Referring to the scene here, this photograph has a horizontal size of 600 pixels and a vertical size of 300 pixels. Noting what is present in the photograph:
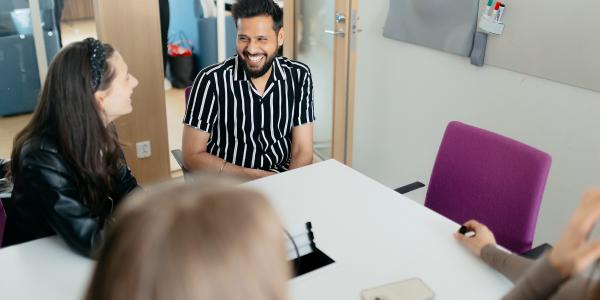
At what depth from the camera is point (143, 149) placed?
3193 mm

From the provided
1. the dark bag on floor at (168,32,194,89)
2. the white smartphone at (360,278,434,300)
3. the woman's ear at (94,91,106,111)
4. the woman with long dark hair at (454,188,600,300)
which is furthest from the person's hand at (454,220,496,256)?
the dark bag on floor at (168,32,194,89)

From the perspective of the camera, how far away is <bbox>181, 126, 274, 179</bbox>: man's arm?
2297mm

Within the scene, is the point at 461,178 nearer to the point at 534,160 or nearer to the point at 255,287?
the point at 534,160

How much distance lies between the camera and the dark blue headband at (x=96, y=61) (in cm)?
161

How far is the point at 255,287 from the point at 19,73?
347 centimetres

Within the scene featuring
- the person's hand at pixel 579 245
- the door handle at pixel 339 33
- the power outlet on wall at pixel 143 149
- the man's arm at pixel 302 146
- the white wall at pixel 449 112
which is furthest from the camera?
the power outlet on wall at pixel 143 149

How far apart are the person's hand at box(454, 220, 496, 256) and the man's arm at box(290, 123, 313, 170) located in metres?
0.97

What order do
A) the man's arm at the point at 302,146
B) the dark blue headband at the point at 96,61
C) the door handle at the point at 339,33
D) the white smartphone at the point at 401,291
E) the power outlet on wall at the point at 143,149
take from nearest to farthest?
the white smartphone at the point at 401,291 → the dark blue headband at the point at 96,61 → the man's arm at the point at 302,146 → the door handle at the point at 339,33 → the power outlet on wall at the point at 143,149

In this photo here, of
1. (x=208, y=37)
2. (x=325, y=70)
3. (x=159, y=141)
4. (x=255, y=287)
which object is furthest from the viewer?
(x=208, y=37)

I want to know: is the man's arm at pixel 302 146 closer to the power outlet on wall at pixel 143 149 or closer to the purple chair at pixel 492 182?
the purple chair at pixel 492 182

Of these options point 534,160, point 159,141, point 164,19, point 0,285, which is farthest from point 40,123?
point 164,19

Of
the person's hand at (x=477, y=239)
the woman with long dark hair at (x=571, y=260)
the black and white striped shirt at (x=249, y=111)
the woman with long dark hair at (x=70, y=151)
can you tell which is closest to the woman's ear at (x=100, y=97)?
the woman with long dark hair at (x=70, y=151)

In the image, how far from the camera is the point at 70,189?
1.54 metres

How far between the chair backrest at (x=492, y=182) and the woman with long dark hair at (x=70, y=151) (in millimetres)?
1088
